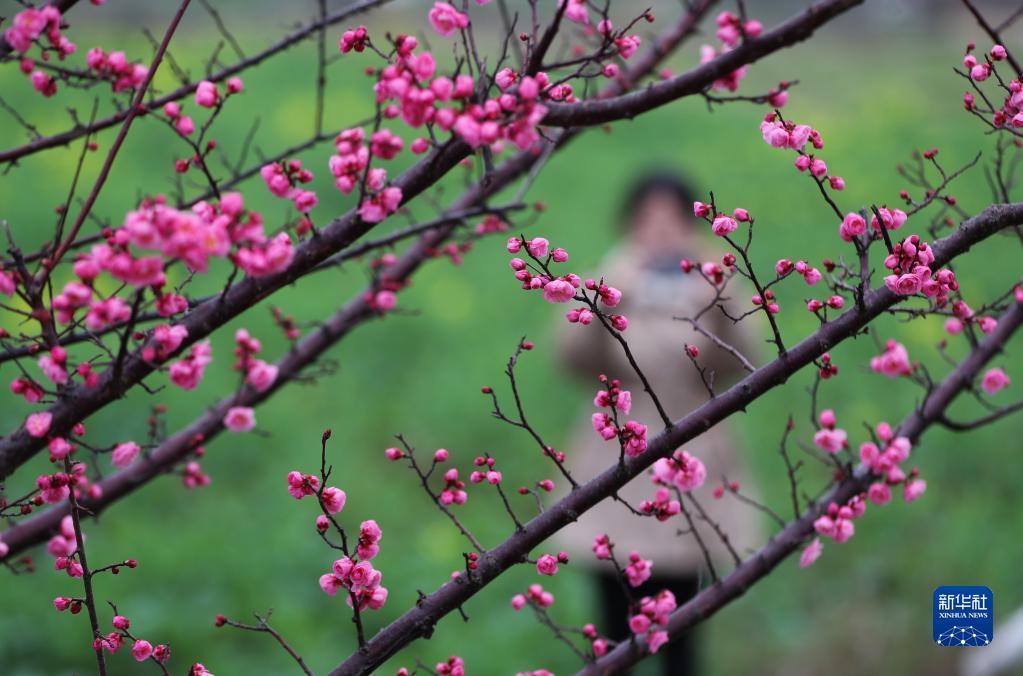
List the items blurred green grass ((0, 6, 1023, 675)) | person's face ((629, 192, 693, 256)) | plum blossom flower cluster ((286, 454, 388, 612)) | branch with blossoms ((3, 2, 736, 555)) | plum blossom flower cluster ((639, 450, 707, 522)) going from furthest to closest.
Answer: blurred green grass ((0, 6, 1023, 675)) < person's face ((629, 192, 693, 256)) < branch with blossoms ((3, 2, 736, 555)) < plum blossom flower cluster ((639, 450, 707, 522)) < plum blossom flower cluster ((286, 454, 388, 612))

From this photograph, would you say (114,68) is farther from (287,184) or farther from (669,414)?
(669,414)

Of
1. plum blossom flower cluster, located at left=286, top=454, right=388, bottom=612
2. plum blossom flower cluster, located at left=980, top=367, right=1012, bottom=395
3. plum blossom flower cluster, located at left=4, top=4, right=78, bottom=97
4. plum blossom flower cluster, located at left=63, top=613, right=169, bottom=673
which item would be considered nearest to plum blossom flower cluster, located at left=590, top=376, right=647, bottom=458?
plum blossom flower cluster, located at left=286, top=454, right=388, bottom=612

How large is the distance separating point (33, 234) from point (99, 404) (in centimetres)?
737

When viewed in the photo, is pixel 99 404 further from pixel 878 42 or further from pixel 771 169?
pixel 878 42

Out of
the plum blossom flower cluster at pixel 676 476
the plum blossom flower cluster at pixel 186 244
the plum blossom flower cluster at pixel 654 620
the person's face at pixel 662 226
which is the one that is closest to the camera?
the plum blossom flower cluster at pixel 186 244

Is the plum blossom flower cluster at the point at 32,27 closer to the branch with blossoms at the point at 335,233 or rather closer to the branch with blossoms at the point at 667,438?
the branch with blossoms at the point at 335,233

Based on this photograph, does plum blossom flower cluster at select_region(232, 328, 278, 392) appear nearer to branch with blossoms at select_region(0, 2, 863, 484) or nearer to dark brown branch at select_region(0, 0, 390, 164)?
branch with blossoms at select_region(0, 2, 863, 484)

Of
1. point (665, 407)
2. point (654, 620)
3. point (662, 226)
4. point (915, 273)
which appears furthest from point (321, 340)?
point (662, 226)

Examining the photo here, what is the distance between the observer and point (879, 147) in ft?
38.1

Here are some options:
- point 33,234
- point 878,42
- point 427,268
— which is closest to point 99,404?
point 33,234
